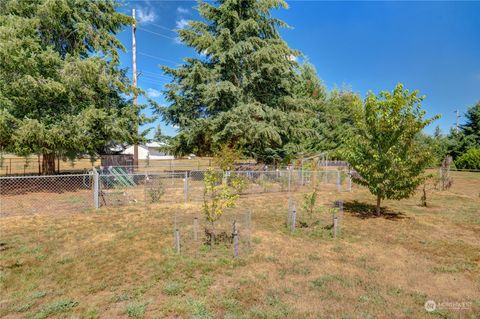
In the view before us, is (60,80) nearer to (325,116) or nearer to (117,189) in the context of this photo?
(117,189)

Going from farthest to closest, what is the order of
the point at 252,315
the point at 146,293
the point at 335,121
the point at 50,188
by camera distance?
the point at 335,121 → the point at 50,188 → the point at 146,293 → the point at 252,315

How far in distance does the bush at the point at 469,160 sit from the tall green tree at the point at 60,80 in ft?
136

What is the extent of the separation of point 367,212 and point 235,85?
1451 centimetres

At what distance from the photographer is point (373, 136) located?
10766 mm

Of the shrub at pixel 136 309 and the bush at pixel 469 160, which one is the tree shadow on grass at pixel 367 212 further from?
the bush at pixel 469 160

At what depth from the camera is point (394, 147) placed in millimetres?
10062

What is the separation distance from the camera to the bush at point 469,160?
118 ft

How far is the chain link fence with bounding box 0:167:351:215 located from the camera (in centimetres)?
1098

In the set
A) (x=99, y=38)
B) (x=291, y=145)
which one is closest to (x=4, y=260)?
(x=99, y=38)

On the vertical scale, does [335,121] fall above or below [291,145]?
above

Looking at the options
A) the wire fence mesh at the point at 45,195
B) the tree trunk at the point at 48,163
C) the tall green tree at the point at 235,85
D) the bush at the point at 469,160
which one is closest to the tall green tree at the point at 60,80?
the tree trunk at the point at 48,163

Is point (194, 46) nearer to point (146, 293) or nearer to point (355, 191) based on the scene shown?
point (355, 191)

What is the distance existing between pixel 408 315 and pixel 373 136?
7848 mm

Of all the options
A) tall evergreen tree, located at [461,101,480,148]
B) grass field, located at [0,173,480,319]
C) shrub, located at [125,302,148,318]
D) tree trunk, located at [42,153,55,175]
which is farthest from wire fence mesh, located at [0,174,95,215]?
tall evergreen tree, located at [461,101,480,148]
